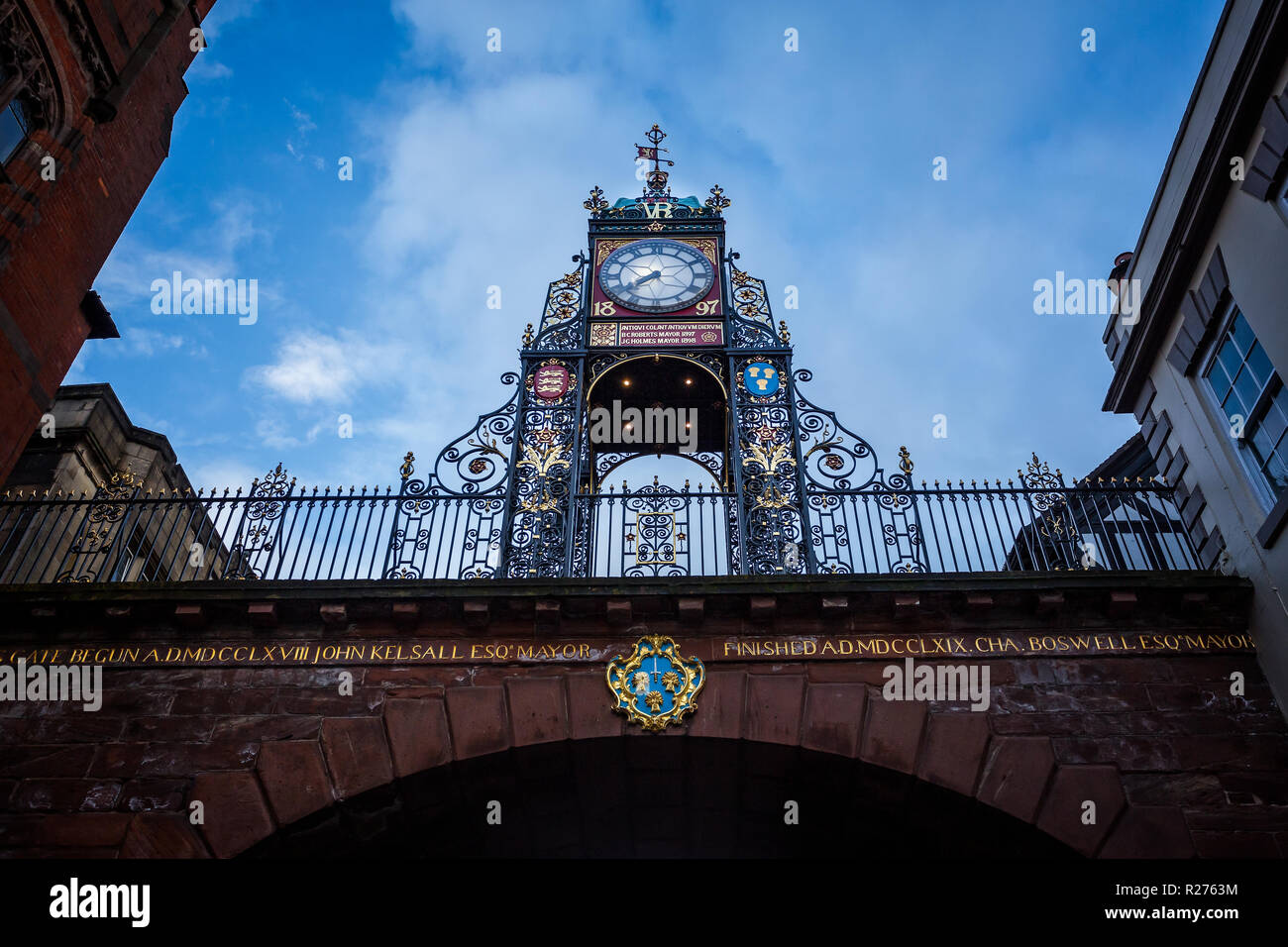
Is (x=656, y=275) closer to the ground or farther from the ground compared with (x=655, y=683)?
farther from the ground

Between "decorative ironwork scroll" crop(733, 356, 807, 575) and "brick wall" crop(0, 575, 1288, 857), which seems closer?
"brick wall" crop(0, 575, 1288, 857)

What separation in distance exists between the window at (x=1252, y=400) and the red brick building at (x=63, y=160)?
13446mm

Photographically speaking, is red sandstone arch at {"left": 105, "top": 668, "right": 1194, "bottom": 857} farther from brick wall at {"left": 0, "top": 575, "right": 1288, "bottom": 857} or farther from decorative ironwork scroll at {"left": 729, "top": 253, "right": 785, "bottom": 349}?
decorative ironwork scroll at {"left": 729, "top": 253, "right": 785, "bottom": 349}

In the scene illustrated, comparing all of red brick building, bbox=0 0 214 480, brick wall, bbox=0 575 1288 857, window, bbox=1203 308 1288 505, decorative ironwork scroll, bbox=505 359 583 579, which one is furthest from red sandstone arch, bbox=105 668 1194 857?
red brick building, bbox=0 0 214 480

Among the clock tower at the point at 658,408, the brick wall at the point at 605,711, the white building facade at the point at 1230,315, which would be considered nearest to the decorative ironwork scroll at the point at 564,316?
the clock tower at the point at 658,408

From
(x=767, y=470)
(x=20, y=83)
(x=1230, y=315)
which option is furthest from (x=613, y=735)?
(x=20, y=83)

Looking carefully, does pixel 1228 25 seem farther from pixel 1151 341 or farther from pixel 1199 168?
pixel 1151 341

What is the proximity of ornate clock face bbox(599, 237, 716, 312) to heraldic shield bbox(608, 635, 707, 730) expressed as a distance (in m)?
6.22

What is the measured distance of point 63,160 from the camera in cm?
1131

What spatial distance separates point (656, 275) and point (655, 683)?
7.38 m

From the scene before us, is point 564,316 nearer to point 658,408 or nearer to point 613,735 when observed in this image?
point 658,408

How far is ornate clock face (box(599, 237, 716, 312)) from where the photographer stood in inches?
572

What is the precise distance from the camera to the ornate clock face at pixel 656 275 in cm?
1452
